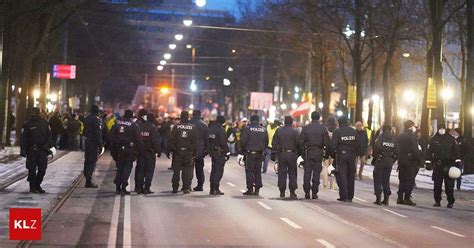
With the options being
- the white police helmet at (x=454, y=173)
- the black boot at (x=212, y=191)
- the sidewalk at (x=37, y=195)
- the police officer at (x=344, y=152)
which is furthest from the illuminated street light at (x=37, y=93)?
the white police helmet at (x=454, y=173)

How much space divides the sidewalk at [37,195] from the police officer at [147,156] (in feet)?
5.78

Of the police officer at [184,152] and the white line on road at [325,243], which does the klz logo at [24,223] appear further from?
the police officer at [184,152]

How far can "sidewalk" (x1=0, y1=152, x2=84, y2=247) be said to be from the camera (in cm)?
1519

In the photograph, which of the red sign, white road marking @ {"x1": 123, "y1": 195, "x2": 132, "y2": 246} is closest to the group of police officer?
white road marking @ {"x1": 123, "y1": 195, "x2": 132, "y2": 246}

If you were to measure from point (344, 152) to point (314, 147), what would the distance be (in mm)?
691

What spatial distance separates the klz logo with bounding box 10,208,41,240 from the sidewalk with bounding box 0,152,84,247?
48cm

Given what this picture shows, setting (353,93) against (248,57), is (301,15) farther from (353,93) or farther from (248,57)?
(248,57)

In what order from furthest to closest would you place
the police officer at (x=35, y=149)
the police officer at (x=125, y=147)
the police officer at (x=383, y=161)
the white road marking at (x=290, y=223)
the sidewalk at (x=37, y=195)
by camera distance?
1. the police officer at (x=383, y=161)
2. the police officer at (x=125, y=147)
3. the police officer at (x=35, y=149)
4. the white road marking at (x=290, y=223)
5. the sidewalk at (x=37, y=195)

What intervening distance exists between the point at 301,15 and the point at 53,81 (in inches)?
1201

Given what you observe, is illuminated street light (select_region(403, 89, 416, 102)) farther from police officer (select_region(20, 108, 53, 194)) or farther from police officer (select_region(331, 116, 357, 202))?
police officer (select_region(20, 108, 53, 194))

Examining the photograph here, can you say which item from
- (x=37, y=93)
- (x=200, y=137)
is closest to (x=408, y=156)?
(x=200, y=137)

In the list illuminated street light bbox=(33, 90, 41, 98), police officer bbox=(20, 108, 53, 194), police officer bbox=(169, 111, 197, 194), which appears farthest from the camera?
illuminated street light bbox=(33, 90, 41, 98)

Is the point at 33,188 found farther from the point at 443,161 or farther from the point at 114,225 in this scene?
the point at 443,161

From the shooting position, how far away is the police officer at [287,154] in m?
21.8
